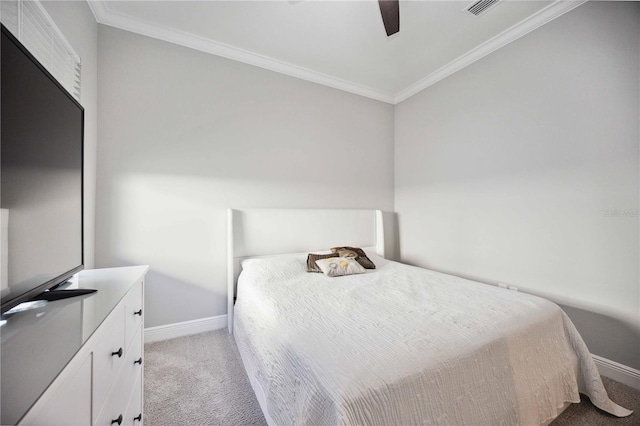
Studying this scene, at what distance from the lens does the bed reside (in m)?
0.87

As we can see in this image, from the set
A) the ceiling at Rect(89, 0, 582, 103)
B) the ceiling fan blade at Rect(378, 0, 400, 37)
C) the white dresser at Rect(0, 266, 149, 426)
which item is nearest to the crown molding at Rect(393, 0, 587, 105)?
the ceiling at Rect(89, 0, 582, 103)

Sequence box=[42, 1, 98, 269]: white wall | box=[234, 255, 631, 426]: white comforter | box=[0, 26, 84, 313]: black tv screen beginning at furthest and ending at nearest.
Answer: box=[42, 1, 98, 269]: white wall, box=[234, 255, 631, 426]: white comforter, box=[0, 26, 84, 313]: black tv screen

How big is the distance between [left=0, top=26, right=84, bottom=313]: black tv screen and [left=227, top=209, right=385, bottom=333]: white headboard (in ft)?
4.41

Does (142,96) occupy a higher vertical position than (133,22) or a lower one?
lower

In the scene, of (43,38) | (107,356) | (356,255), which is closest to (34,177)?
(107,356)

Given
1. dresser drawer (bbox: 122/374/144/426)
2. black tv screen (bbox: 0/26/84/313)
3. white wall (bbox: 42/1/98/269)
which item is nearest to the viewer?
black tv screen (bbox: 0/26/84/313)

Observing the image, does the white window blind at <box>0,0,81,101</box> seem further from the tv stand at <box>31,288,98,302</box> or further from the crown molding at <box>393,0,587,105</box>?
the crown molding at <box>393,0,587,105</box>

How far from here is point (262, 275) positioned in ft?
6.84

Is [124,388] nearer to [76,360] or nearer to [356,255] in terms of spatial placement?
[76,360]

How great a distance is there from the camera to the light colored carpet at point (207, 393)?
1410 mm

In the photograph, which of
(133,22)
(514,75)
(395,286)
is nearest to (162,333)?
(395,286)

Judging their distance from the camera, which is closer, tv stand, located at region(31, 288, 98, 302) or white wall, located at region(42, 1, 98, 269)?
tv stand, located at region(31, 288, 98, 302)

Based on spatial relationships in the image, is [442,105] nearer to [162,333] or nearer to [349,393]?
A: [349,393]

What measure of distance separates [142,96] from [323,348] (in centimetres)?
254
